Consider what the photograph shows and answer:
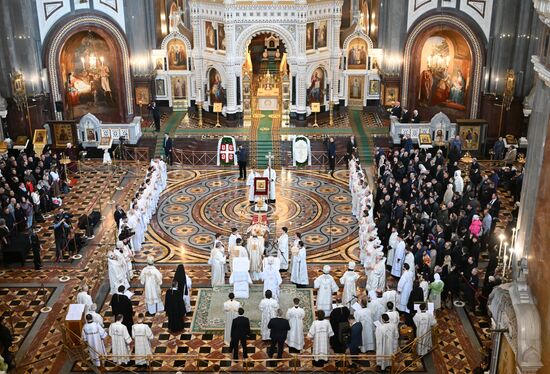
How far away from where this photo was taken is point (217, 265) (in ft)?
56.4

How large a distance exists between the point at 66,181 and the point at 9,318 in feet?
30.3

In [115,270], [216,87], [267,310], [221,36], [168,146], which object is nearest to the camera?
[267,310]

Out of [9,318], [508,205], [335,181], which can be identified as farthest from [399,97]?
[9,318]

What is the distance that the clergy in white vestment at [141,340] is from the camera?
14.0 metres

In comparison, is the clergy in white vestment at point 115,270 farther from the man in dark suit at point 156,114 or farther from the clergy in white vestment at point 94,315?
the man in dark suit at point 156,114

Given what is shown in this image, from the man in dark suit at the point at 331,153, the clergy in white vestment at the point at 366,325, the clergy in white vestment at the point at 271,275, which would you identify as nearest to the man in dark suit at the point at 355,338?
the clergy in white vestment at the point at 366,325

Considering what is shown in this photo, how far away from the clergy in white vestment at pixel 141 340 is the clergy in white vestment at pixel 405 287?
5826 millimetres

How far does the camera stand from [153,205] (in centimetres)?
2200

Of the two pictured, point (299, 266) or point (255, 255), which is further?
point (255, 255)

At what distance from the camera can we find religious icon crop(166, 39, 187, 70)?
32062mm

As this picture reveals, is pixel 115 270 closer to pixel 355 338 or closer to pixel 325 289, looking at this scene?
pixel 325 289

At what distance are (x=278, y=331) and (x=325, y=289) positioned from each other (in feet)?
7.09

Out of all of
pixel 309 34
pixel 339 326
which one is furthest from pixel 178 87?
pixel 339 326

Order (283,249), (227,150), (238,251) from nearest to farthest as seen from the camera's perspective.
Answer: (238,251), (283,249), (227,150)
